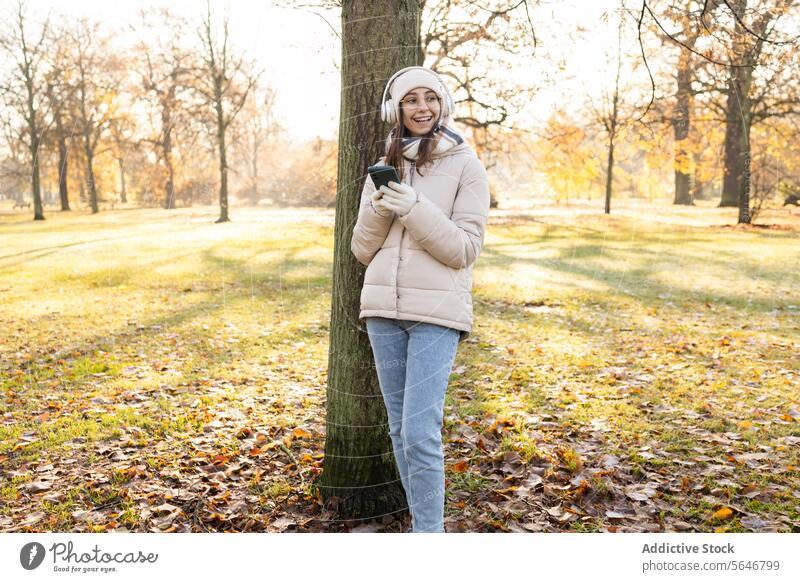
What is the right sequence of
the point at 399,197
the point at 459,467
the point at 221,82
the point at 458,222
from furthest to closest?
1. the point at 221,82
2. the point at 459,467
3. the point at 458,222
4. the point at 399,197

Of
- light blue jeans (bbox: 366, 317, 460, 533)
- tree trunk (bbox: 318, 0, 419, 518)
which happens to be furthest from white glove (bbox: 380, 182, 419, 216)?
tree trunk (bbox: 318, 0, 419, 518)

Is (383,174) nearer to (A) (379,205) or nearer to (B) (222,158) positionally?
(A) (379,205)

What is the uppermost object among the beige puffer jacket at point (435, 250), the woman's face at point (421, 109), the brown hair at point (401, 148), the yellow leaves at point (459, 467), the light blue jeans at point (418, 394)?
the woman's face at point (421, 109)

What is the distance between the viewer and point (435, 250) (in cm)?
209

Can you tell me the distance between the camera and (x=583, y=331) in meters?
6.24

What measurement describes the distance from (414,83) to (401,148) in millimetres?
234

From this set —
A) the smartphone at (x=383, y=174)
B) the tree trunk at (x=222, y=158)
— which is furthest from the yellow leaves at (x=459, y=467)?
the tree trunk at (x=222, y=158)

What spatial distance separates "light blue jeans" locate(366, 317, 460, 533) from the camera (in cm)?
213

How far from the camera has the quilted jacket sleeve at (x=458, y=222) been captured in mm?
2049

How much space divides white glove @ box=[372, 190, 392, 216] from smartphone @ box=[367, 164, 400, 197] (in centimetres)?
3

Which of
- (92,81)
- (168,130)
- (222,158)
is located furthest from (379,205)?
(222,158)

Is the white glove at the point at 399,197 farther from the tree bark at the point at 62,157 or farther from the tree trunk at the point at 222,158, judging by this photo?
the tree trunk at the point at 222,158
